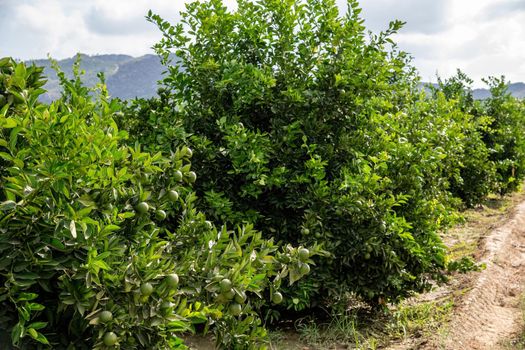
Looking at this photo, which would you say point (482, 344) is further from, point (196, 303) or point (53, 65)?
point (53, 65)

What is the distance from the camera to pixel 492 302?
5.47 meters

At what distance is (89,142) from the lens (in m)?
2.25

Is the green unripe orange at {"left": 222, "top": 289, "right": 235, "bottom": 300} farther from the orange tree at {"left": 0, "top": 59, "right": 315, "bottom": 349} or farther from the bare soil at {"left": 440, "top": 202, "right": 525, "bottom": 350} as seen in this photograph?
the bare soil at {"left": 440, "top": 202, "right": 525, "bottom": 350}

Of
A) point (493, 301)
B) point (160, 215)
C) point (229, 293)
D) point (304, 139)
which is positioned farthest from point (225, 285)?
point (493, 301)

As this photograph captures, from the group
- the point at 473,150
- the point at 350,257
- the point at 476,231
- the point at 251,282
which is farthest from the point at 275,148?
the point at 473,150

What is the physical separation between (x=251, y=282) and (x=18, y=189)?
1106 mm

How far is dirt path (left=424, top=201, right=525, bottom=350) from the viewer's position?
14.5 feet

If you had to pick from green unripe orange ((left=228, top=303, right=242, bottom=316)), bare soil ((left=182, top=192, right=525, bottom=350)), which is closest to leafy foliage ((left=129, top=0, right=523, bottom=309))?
bare soil ((left=182, top=192, right=525, bottom=350))

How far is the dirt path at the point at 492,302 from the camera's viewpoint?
4.43 m

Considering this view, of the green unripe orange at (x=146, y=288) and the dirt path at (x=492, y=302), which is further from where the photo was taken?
the dirt path at (x=492, y=302)

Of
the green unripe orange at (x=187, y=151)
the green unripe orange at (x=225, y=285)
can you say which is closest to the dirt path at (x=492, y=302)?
the green unripe orange at (x=225, y=285)

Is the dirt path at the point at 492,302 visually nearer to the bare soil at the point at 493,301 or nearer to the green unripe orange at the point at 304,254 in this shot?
the bare soil at the point at 493,301

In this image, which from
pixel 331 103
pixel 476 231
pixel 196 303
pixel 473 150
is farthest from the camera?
pixel 473 150

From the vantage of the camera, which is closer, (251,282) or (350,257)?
(251,282)
